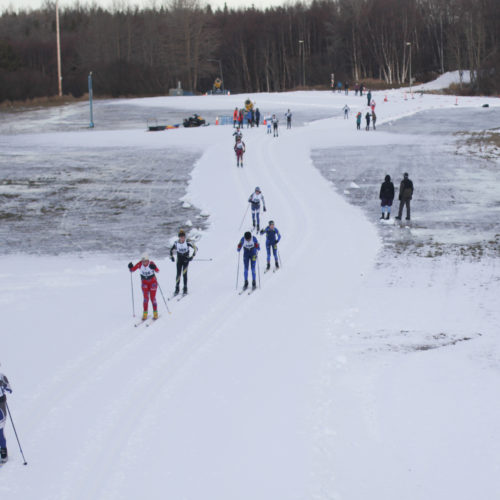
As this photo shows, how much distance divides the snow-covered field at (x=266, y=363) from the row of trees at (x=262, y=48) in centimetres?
6648

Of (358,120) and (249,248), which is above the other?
(358,120)

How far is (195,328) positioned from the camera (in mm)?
12516

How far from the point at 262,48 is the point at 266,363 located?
113 m

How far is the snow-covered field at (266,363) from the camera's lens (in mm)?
7762

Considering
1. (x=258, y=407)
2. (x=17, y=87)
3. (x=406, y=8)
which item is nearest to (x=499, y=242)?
(x=258, y=407)

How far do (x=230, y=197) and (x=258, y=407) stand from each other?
17408 mm

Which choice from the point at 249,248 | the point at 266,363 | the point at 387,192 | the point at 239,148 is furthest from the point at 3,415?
the point at 239,148

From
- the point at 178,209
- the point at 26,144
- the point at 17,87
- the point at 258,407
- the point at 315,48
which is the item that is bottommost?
the point at 258,407

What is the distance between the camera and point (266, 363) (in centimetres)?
1089

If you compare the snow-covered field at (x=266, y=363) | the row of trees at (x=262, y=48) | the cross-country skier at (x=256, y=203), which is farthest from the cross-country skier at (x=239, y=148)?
the row of trees at (x=262, y=48)

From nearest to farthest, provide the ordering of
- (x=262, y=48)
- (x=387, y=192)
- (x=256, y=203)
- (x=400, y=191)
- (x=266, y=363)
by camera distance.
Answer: (x=266, y=363) → (x=256, y=203) → (x=387, y=192) → (x=400, y=191) → (x=262, y=48)

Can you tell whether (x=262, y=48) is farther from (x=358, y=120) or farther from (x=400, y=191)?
(x=400, y=191)

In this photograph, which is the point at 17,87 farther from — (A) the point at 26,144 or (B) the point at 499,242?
(B) the point at 499,242

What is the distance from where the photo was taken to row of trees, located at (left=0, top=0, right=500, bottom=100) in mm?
92812
